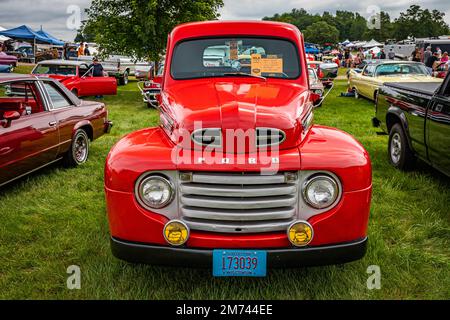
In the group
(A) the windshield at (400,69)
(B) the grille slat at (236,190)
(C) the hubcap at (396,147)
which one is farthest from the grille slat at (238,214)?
(A) the windshield at (400,69)

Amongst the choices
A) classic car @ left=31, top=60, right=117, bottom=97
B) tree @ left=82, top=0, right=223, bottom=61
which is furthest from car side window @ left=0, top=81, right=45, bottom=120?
tree @ left=82, top=0, right=223, bottom=61

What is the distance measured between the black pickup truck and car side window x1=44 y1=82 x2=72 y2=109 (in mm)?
4867

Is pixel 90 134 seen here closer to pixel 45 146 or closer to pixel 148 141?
pixel 45 146

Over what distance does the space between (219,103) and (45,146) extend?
329 centimetres

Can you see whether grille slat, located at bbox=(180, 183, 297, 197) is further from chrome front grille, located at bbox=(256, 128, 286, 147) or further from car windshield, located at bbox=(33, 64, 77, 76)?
car windshield, located at bbox=(33, 64, 77, 76)

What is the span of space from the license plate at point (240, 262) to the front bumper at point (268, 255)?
0.05 metres

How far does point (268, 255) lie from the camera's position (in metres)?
2.83

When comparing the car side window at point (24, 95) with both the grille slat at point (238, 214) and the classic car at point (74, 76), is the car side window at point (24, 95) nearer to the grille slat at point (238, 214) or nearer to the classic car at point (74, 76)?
the grille slat at point (238, 214)

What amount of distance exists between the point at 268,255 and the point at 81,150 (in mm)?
4895

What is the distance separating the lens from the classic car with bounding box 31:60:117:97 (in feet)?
45.2

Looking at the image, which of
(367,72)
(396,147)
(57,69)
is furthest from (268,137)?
(57,69)

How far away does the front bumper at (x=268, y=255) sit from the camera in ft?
9.31

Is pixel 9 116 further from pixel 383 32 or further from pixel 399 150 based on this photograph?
pixel 383 32

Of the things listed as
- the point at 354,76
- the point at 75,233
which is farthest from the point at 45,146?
the point at 354,76
